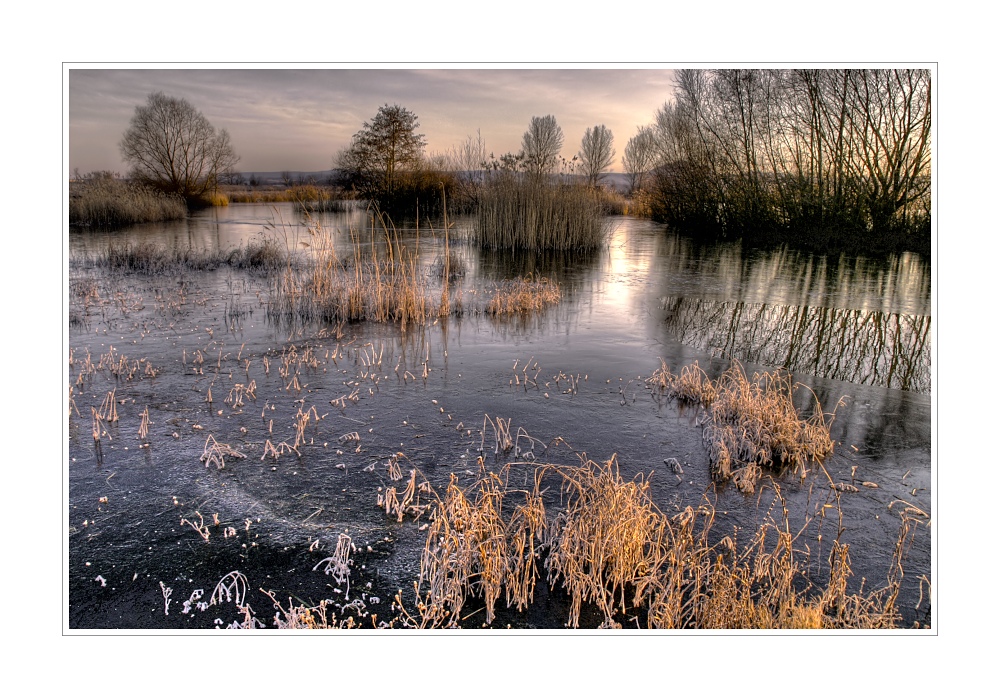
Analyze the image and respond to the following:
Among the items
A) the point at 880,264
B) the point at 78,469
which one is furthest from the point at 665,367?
the point at 880,264

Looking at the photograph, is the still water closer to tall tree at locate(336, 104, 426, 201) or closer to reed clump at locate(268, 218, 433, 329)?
reed clump at locate(268, 218, 433, 329)

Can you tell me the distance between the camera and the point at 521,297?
11.3 meters

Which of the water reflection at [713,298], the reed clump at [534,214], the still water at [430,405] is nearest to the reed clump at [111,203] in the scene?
the water reflection at [713,298]

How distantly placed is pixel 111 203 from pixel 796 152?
19.3 m

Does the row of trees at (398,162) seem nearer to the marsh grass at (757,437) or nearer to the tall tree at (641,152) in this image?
the tall tree at (641,152)

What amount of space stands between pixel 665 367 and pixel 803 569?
12.4ft

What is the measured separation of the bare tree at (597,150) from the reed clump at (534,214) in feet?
4.13

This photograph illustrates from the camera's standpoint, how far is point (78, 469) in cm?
518

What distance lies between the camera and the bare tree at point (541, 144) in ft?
60.0

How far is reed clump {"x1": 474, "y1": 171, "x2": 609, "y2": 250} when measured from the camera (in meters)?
18.2

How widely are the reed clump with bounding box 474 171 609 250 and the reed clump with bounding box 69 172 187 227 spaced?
10.9 m

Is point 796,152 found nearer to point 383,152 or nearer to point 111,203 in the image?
point 383,152

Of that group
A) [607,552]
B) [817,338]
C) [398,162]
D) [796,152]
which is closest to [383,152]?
[398,162]
